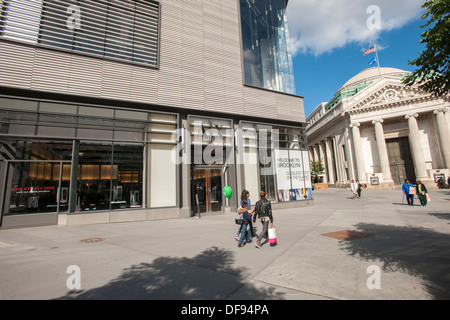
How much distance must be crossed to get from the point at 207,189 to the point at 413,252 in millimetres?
11378

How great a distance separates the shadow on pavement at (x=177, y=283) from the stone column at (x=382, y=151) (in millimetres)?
45432

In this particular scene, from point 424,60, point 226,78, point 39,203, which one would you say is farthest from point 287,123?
point 39,203

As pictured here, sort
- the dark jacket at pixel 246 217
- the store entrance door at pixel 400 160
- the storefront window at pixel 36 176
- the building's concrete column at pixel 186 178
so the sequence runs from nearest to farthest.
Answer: the dark jacket at pixel 246 217 → the storefront window at pixel 36 176 → the building's concrete column at pixel 186 178 → the store entrance door at pixel 400 160

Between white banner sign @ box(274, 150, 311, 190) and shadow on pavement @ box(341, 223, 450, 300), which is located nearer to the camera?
shadow on pavement @ box(341, 223, 450, 300)

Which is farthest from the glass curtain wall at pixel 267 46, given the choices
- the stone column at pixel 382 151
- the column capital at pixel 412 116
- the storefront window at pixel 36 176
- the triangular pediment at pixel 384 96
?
the column capital at pixel 412 116

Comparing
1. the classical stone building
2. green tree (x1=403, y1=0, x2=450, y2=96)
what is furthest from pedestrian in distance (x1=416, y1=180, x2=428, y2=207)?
the classical stone building

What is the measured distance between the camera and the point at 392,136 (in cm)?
4191

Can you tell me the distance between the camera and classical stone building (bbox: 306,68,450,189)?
120ft

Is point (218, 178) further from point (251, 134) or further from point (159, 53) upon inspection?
point (159, 53)

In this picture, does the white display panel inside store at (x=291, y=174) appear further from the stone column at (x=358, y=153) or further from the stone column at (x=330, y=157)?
the stone column at (x=330, y=157)

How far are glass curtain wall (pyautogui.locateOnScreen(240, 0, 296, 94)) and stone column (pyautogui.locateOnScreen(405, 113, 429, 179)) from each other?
33411mm

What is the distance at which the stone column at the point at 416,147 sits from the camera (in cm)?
3666

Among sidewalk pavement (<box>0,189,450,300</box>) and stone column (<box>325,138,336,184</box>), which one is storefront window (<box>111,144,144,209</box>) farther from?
stone column (<box>325,138,336,184</box>)

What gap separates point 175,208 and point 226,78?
32.0ft
